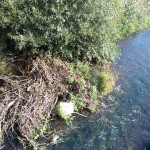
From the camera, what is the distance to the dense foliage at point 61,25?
14062mm

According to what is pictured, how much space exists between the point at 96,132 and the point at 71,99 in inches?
70.5

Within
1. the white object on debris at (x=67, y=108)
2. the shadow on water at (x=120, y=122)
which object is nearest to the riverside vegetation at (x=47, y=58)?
the white object on debris at (x=67, y=108)

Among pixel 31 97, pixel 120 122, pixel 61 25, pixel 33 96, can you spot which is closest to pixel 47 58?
Answer: pixel 61 25

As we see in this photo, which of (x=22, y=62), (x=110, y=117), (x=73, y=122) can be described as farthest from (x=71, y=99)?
(x=22, y=62)

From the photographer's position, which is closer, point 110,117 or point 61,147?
point 61,147

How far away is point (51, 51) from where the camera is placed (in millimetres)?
15258

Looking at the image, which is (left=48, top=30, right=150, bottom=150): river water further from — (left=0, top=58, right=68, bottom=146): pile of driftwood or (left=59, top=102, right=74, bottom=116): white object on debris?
(left=0, top=58, right=68, bottom=146): pile of driftwood

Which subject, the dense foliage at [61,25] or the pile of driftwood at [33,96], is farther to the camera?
the dense foliage at [61,25]

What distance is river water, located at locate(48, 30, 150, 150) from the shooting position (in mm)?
12375

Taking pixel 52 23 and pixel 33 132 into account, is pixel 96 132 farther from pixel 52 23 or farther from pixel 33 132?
pixel 52 23

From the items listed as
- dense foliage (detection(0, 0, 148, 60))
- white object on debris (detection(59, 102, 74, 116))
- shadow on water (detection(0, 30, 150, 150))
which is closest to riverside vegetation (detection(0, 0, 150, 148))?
dense foliage (detection(0, 0, 148, 60))

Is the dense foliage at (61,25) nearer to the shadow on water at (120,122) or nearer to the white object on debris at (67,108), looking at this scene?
the shadow on water at (120,122)

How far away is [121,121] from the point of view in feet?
45.7

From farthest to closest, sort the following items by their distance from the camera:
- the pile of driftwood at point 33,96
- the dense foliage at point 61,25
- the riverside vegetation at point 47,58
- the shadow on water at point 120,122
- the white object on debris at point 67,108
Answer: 1. the dense foliage at point 61,25
2. the white object on debris at point 67,108
3. the riverside vegetation at point 47,58
4. the shadow on water at point 120,122
5. the pile of driftwood at point 33,96
